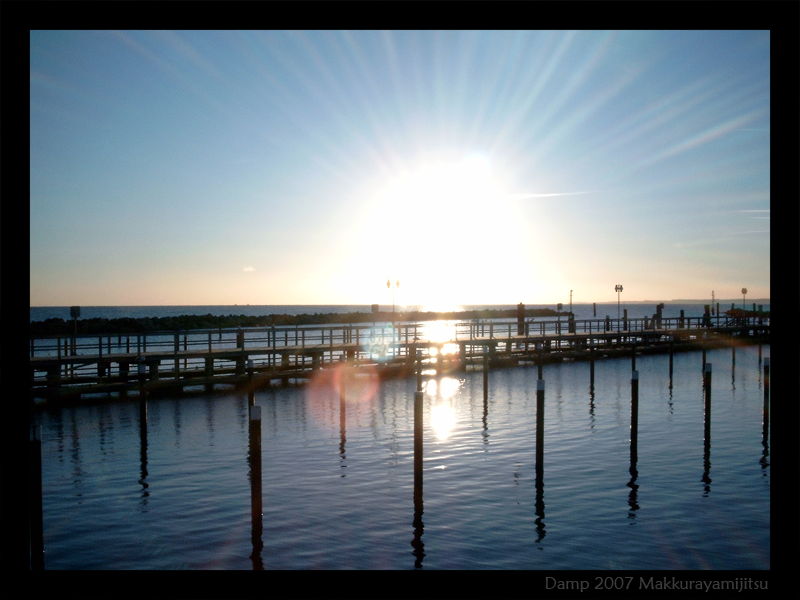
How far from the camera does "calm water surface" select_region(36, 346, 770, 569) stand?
31.1 ft

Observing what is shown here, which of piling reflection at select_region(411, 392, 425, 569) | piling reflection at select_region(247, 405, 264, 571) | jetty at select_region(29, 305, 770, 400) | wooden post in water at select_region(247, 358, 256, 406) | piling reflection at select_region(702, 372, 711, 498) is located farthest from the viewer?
jetty at select_region(29, 305, 770, 400)

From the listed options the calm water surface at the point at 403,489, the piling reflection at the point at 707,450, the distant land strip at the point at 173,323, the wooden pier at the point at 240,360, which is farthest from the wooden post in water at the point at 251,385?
the distant land strip at the point at 173,323

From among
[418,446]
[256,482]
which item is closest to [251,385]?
[418,446]

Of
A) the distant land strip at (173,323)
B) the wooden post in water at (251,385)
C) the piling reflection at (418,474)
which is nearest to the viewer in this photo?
the piling reflection at (418,474)

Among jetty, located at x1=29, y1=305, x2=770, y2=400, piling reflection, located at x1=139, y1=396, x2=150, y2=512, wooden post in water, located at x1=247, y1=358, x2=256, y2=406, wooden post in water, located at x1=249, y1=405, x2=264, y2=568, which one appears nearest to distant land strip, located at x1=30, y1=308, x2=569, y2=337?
jetty, located at x1=29, y1=305, x2=770, y2=400

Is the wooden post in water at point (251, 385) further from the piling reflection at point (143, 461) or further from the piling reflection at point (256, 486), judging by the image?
the piling reflection at point (256, 486)

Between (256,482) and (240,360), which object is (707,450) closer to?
(256,482)

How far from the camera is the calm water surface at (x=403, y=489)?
9.47 meters

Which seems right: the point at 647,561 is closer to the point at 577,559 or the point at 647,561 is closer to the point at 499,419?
the point at 577,559

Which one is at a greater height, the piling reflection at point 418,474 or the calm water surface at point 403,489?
the piling reflection at point 418,474

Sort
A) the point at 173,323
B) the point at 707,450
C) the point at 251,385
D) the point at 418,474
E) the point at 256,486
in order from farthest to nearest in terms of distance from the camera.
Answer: the point at 173,323, the point at 251,385, the point at 707,450, the point at 418,474, the point at 256,486

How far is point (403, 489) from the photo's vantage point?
12742 mm

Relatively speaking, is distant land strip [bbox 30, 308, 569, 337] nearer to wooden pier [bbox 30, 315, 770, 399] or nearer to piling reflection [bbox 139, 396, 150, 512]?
wooden pier [bbox 30, 315, 770, 399]
